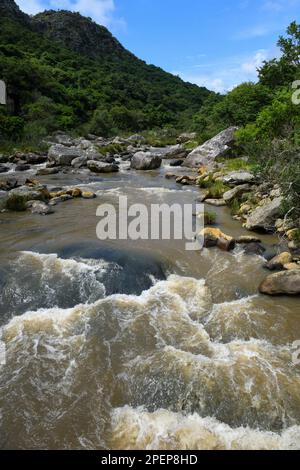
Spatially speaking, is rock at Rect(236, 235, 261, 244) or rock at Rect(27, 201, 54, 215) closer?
rock at Rect(236, 235, 261, 244)

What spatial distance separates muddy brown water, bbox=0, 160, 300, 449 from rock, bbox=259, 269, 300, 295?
211 mm

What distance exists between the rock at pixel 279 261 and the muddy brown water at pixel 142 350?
256 millimetres

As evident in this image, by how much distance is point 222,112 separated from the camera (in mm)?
31672

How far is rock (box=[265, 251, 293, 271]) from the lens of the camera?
29.3 feet

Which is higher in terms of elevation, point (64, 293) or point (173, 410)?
point (64, 293)

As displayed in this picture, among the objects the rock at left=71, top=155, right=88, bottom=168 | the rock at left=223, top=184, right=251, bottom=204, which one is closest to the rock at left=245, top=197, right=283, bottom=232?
the rock at left=223, top=184, right=251, bottom=204

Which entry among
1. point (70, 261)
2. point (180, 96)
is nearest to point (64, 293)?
point (70, 261)

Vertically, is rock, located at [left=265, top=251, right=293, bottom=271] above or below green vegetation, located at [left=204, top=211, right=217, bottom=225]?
below

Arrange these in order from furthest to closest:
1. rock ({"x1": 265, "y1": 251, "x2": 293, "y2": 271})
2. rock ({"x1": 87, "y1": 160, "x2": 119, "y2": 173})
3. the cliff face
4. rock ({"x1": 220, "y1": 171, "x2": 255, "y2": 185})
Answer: the cliff face < rock ({"x1": 87, "y1": 160, "x2": 119, "y2": 173}) < rock ({"x1": 220, "y1": 171, "x2": 255, "y2": 185}) < rock ({"x1": 265, "y1": 251, "x2": 293, "y2": 271})

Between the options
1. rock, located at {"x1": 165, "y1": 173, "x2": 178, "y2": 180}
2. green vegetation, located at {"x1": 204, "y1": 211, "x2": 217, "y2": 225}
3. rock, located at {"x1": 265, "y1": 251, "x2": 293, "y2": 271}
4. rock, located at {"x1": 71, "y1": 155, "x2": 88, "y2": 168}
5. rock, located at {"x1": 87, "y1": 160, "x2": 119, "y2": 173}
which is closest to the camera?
rock, located at {"x1": 265, "y1": 251, "x2": 293, "y2": 271}

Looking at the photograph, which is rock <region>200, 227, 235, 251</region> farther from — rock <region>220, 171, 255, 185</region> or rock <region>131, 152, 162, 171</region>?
rock <region>131, 152, 162, 171</region>
